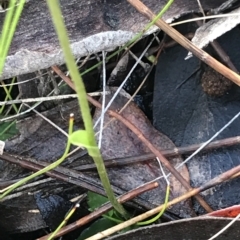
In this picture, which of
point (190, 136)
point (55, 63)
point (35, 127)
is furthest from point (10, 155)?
point (190, 136)

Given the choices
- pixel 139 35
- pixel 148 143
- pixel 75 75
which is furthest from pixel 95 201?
pixel 75 75

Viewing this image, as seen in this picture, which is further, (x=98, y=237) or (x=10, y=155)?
(x=10, y=155)

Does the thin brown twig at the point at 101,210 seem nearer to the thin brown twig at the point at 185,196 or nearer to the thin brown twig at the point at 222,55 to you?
the thin brown twig at the point at 185,196

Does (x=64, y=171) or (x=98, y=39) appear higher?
(x=98, y=39)

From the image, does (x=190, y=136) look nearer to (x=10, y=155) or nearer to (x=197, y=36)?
(x=197, y=36)

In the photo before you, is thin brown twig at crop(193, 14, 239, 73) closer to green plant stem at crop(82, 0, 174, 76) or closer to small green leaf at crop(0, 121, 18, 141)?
green plant stem at crop(82, 0, 174, 76)

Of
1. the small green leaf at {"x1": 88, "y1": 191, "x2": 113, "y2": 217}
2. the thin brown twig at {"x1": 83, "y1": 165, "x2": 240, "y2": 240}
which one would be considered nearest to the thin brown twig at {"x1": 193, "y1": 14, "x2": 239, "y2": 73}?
the thin brown twig at {"x1": 83, "y1": 165, "x2": 240, "y2": 240}

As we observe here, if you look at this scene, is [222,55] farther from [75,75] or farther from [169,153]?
[75,75]
